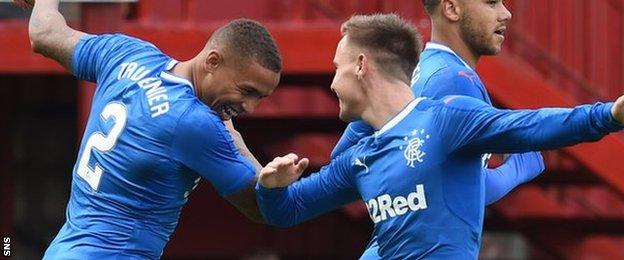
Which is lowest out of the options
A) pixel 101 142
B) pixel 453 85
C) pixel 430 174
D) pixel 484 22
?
pixel 101 142

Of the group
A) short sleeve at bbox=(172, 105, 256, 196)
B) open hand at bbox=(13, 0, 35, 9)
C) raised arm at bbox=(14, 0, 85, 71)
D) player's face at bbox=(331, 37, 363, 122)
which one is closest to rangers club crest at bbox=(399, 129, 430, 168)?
player's face at bbox=(331, 37, 363, 122)

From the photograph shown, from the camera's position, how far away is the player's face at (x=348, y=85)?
5.98 metres

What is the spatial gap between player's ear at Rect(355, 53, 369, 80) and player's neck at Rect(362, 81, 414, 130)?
0.07 m

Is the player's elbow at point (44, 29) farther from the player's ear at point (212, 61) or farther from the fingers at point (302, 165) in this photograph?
the fingers at point (302, 165)

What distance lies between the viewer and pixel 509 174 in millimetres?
6434

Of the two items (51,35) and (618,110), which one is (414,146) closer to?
(618,110)

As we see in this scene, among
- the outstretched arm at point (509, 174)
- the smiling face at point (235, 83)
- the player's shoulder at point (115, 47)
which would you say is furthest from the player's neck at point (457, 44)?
the player's shoulder at point (115, 47)

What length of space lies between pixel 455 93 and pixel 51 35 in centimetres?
150

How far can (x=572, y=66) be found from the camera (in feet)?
34.9

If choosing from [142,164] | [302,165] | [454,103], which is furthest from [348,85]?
[142,164]

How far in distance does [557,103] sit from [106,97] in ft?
14.9

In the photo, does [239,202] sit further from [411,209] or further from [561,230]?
[561,230]

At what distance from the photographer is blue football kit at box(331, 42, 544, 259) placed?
20.8 ft

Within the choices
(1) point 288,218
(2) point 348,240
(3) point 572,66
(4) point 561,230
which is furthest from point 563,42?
(1) point 288,218
